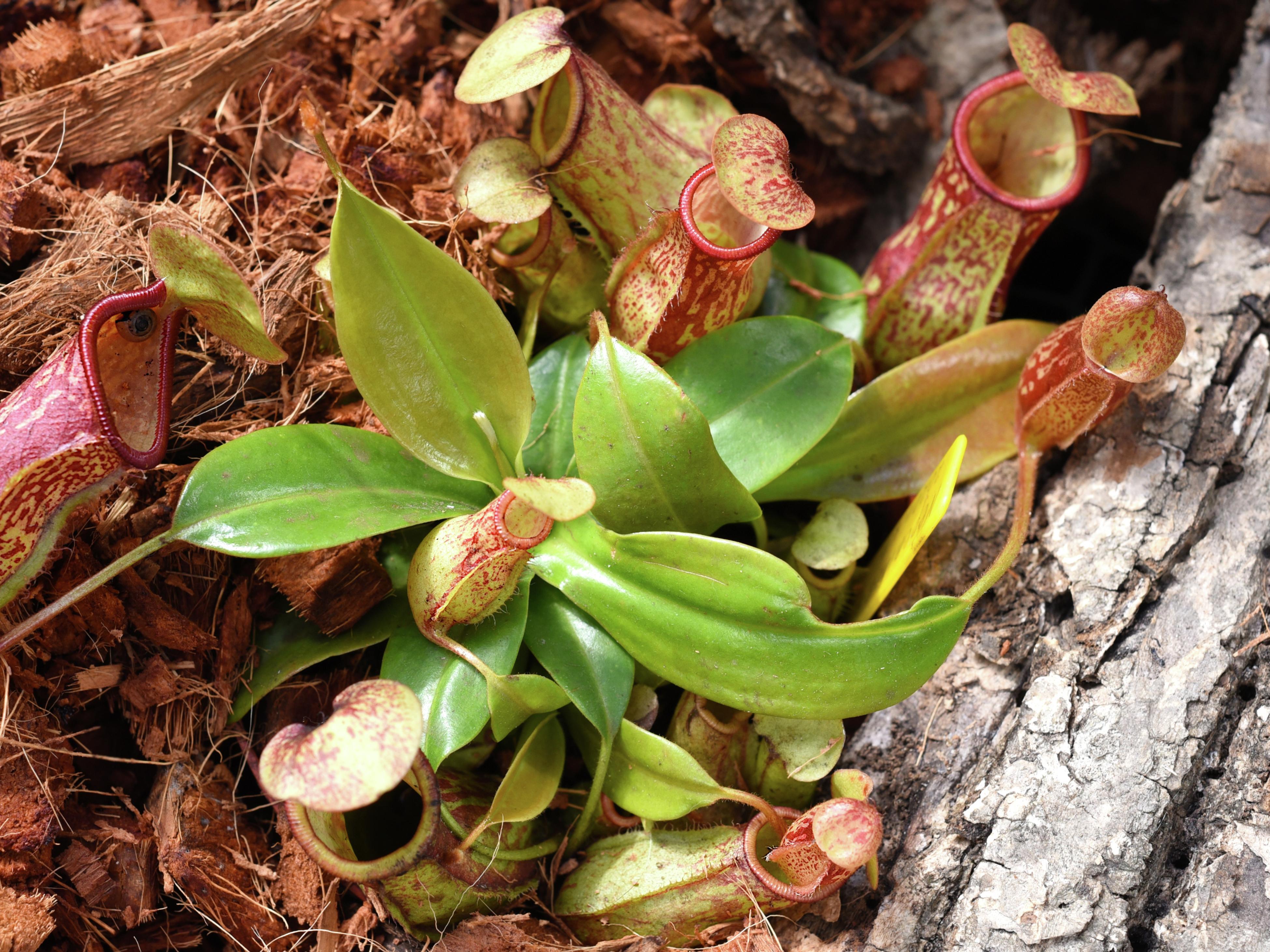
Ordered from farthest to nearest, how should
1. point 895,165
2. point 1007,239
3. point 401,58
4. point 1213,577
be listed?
point 895,165 < point 401,58 < point 1007,239 < point 1213,577

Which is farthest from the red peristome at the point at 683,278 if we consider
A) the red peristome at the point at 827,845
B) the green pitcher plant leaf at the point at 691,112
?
the red peristome at the point at 827,845

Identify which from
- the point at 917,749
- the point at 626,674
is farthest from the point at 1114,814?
the point at 626,674

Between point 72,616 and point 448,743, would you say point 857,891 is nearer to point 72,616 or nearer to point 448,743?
point 448,743

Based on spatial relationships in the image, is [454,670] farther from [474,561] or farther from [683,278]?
[683,278]

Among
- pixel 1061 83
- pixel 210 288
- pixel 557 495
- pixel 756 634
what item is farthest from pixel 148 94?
pixel 1061 83

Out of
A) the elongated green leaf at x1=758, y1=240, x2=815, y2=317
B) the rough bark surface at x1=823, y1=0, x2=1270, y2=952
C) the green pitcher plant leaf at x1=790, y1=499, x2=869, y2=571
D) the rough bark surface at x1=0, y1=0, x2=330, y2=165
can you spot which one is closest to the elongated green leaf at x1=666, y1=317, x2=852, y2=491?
the green pitcher plant leaf at x1=790, y1=499, x2=869, y2=571
